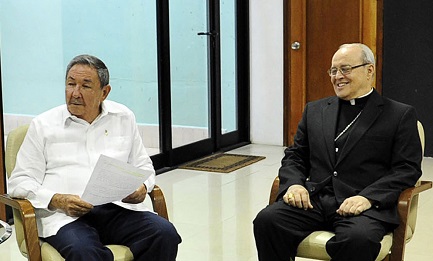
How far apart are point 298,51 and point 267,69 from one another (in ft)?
1.29

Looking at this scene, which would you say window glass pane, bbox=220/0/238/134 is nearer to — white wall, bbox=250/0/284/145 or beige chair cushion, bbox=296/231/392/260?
white wall, bbox=250/0/284/145

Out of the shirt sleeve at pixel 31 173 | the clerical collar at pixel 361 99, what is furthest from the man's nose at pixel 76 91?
the clerical collar at pixel 361 99

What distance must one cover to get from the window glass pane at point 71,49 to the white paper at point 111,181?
6.50 ft

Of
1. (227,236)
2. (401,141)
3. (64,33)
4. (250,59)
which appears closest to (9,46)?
(64,33)

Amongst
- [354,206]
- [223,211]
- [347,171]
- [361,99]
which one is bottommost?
[223,211]

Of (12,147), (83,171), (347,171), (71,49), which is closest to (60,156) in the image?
(83,171)

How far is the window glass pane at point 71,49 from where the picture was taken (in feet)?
16.1

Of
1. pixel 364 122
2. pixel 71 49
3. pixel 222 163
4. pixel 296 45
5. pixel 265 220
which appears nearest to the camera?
pixel 265 220

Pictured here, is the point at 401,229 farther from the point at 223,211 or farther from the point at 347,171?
the point at 223,211

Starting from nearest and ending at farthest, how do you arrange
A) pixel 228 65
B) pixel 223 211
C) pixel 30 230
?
pixel 30 230
pixel 223 211
pixel 228 65

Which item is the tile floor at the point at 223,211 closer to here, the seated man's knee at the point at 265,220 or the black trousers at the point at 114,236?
the seated man's knee at the point at 265,220

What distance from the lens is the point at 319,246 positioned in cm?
320

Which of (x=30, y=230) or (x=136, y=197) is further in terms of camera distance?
(x=136, y=197)

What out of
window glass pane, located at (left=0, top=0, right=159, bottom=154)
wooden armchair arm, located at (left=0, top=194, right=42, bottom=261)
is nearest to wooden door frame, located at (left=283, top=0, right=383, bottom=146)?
window glass pane, located at (left=0, top=0, right=159, bottom=154)
